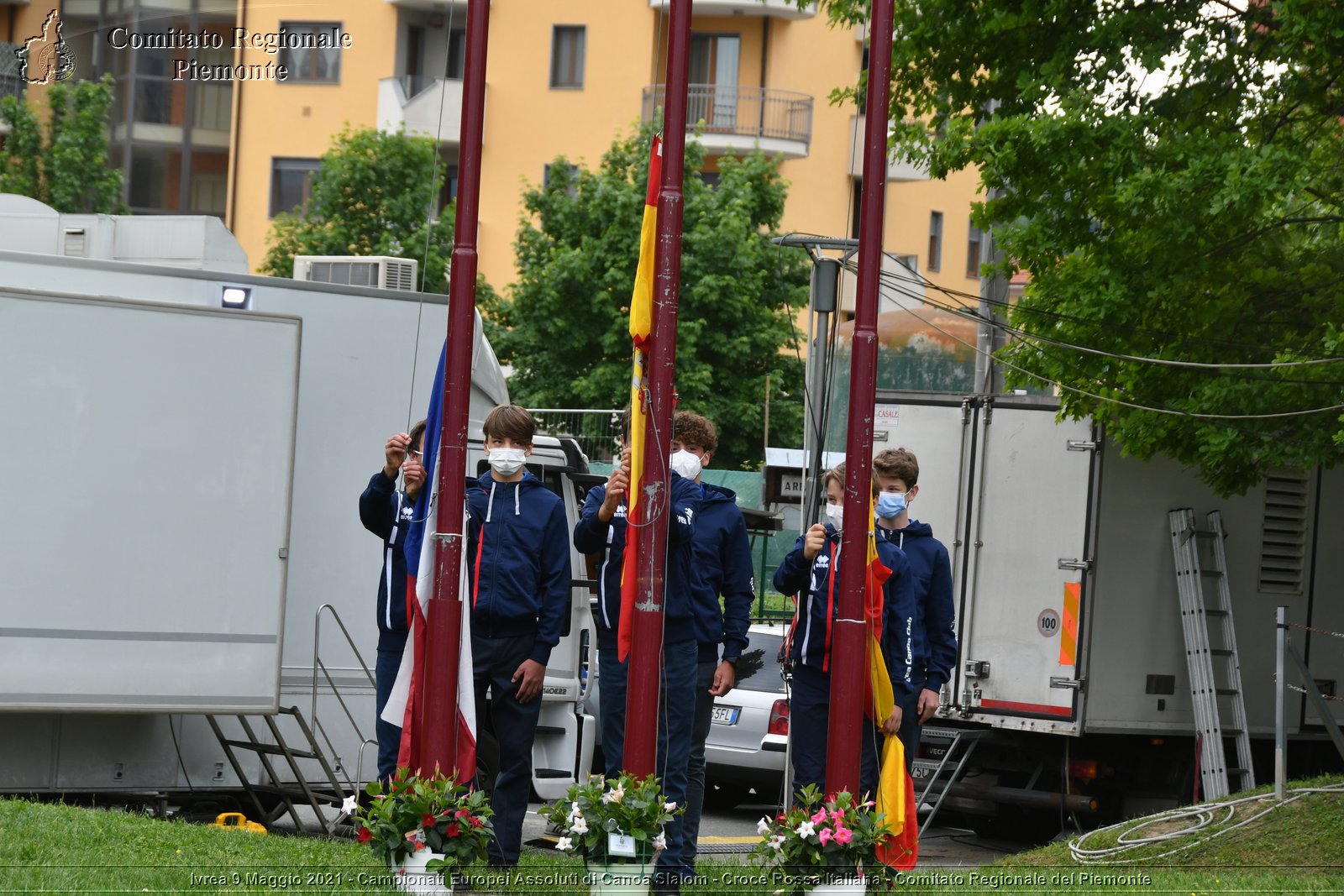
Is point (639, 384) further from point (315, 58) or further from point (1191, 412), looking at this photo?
point (315, 58)

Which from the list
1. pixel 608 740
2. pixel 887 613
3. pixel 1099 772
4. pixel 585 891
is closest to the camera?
pixel 585 891

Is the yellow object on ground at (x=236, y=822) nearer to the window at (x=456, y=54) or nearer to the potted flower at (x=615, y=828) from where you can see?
the potted flower at (x=615, y=828)

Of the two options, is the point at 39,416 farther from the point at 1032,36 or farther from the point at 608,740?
the point at 1032,36

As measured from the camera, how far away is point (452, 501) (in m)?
6.32

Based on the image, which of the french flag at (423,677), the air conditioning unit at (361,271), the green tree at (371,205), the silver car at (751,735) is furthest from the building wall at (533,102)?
the french flag at (423,677)

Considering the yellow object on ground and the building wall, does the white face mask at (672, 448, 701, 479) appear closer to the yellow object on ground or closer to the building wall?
the yellow object on ground

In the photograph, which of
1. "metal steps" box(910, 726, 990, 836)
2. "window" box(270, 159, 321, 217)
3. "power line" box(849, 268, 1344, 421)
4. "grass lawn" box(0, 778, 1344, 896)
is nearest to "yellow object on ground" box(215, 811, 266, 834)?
"grass lawn" box(0, 778, 1344, 896)

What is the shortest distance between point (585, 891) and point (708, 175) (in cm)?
2860

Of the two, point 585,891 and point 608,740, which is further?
point 608,740

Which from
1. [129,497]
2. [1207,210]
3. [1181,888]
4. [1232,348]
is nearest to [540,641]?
[129,497]

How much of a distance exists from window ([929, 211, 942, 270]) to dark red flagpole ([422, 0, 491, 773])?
3111 cm

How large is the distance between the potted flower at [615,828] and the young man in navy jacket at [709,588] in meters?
1.16

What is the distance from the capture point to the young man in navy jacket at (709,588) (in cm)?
709

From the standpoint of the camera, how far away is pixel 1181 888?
7.77m
